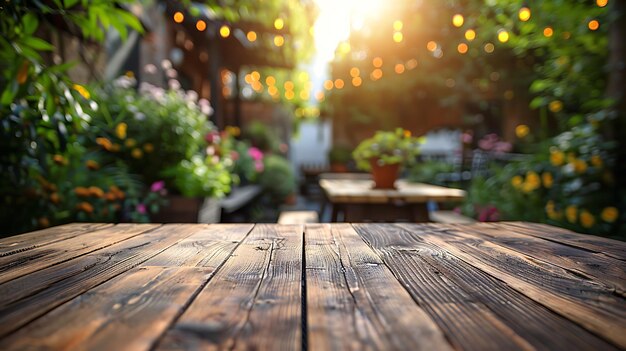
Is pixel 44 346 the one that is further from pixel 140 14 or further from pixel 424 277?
pixel 140 14

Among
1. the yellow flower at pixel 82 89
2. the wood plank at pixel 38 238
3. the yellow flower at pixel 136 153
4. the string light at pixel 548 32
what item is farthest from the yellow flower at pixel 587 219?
the yellow flower at pixel 136 153

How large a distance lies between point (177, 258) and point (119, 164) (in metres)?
2.36

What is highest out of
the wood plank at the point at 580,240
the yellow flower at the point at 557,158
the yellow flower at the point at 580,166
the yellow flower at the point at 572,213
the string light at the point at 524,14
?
the string light at the point at 524,14

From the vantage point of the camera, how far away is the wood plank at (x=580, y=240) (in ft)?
3.44

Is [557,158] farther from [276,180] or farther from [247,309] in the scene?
[276,180]

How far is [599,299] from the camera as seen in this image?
26.9 inches

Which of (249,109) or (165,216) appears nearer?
(165,216)

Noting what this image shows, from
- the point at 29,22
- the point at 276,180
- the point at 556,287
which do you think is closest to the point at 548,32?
the point at 556,287

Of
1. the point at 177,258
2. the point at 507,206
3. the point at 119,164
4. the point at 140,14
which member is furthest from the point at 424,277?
the point at 140,14

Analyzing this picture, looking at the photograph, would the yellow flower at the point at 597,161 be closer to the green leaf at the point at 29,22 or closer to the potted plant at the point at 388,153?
the potted plant at the point at 388,153

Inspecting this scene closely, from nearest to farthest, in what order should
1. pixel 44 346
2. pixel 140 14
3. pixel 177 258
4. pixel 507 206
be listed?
pixel 44 346, pixel 177 258, pixel 507 206, pixel 140 14

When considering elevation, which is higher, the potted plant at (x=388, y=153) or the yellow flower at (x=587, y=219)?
the potted plant at (x=388, y=153)

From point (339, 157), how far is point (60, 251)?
10.4 meters

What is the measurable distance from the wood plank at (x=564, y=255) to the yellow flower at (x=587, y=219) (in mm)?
1561
